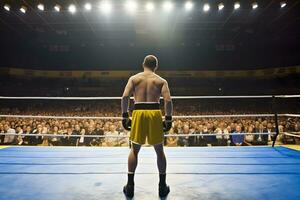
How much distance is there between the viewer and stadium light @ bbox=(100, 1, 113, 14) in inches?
329

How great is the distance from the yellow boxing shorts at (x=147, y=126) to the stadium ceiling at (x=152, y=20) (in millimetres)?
7095

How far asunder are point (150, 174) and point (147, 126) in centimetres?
64

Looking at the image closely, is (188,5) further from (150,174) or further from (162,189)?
(162,189)

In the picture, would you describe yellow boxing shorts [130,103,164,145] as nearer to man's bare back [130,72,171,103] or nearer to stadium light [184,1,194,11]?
man's bare back [130,72,171,103]

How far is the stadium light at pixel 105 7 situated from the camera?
836 cm

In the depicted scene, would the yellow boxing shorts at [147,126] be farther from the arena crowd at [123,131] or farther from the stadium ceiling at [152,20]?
the stadium ceiling at [152,20]

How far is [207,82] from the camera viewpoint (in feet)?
52.5

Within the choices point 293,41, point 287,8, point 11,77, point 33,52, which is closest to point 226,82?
point 293,41

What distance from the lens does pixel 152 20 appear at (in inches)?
439

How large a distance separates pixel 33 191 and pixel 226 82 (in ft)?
49.4

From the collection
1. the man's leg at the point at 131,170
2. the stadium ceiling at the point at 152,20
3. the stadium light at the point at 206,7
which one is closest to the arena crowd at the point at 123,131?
the man's leg at the point at 131,170

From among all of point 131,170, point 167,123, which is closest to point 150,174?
point 131,170

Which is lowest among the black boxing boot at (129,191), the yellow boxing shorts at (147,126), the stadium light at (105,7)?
the black boxing boot at (129,191)

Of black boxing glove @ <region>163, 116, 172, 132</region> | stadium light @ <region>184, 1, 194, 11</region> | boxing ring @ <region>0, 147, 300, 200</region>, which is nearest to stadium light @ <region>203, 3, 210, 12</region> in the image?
stadium light @ <region>184, 1, 194, 11</region>
